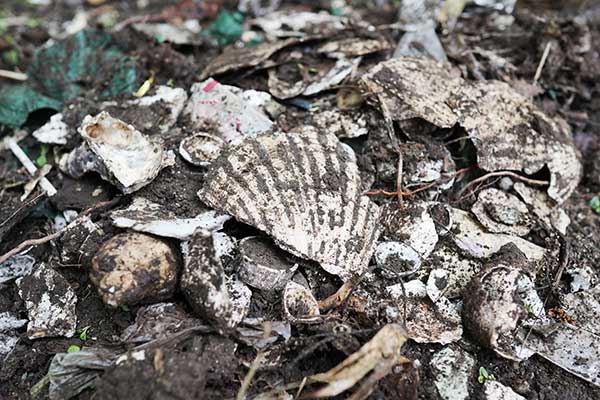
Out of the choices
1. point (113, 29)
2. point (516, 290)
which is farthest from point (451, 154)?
point (113, 29)

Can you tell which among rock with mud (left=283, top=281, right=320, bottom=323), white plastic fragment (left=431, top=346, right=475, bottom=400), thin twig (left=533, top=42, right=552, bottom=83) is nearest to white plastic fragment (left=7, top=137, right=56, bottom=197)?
rock with mud (left=283, top=281, right=320, bottom=323)

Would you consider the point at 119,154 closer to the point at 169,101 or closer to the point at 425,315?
the point at 169,101

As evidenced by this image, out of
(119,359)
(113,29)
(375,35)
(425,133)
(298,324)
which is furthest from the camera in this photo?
(113,29)

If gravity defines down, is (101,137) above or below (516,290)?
above

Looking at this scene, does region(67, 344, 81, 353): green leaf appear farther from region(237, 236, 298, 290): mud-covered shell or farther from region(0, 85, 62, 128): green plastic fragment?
region(0, 85, 62, 128): green plastic fragment

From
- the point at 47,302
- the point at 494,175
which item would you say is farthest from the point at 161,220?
the point at 494,175

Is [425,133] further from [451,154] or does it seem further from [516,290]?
[516,290]

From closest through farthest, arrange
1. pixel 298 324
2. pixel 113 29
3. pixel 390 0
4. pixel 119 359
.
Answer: pixel 119 359 → pixel 298 324 → pixel 113 29 → pixel 390 0
